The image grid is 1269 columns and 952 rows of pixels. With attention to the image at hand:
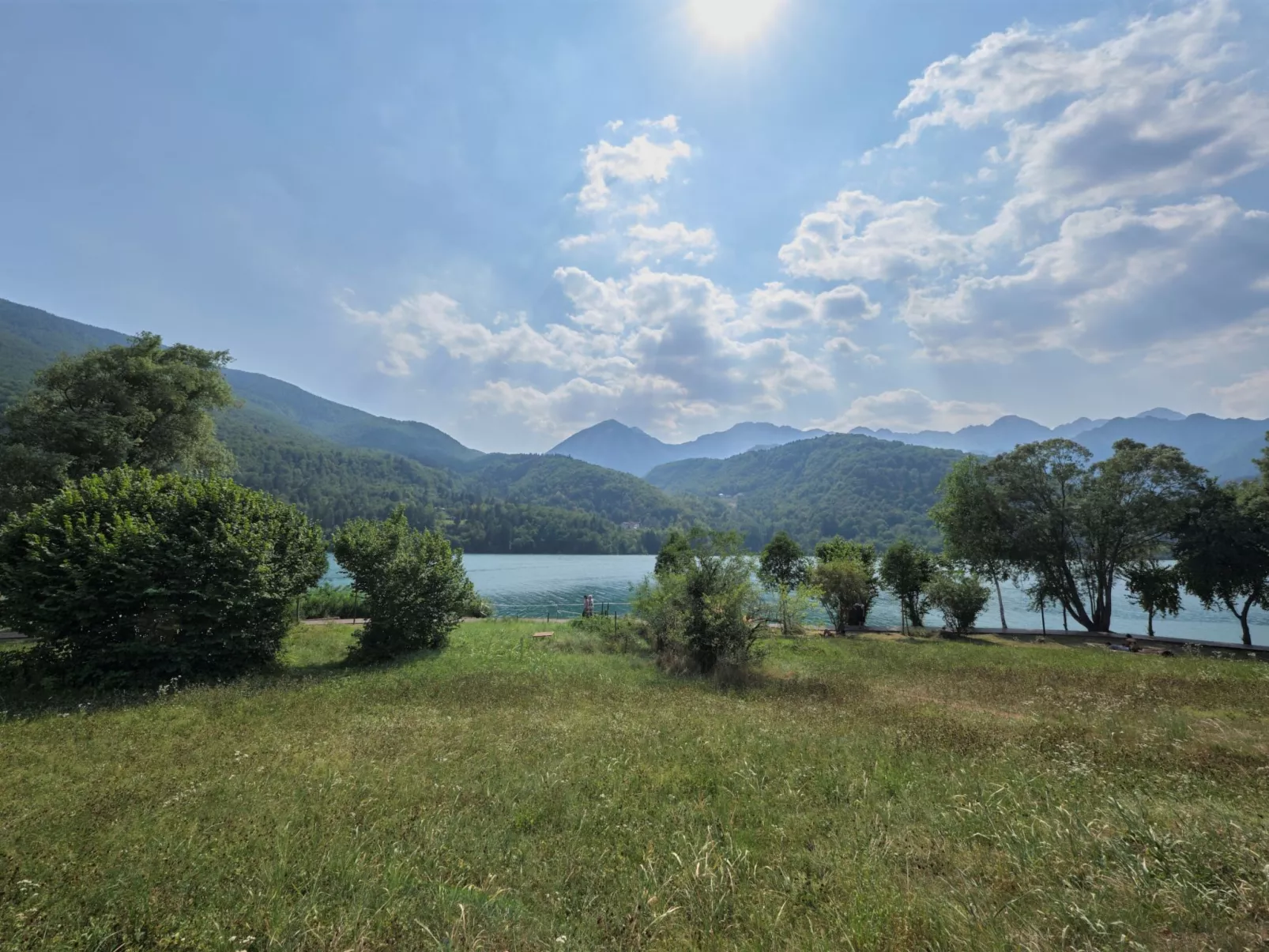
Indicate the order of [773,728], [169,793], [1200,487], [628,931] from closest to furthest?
[628,931]
[169,793]
[773,728]
[1200,487]

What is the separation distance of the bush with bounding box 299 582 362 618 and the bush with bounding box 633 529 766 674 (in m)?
24.3

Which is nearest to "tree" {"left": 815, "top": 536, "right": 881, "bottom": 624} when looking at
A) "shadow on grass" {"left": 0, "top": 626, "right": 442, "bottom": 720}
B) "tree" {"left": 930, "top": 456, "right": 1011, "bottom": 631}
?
"tree" {"left": 930, "top": 456, "right": 1011, "bottom": 631}

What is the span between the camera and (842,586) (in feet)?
117

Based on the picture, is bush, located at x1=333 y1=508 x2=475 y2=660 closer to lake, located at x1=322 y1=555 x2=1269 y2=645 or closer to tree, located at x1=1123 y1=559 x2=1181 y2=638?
lake, located at x1=322 y1=555 x2=1269 y2=645

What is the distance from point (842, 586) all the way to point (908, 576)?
6231 millimetres

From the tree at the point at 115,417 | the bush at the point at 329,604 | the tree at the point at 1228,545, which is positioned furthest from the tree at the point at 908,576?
the tree at the point at 115,417

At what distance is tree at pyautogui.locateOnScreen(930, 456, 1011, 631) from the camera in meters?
36.1

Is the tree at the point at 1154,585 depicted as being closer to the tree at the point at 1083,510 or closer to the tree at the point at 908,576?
the tree at the point at 1083,510

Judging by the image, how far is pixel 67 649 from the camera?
1363 cm

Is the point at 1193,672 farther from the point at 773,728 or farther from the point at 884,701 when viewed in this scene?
the point at 773,728

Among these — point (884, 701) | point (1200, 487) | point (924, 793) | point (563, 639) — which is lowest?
point (563, 639)

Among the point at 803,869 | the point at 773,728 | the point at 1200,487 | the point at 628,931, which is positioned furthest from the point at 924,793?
the point at 1200,487

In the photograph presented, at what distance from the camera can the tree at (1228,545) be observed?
27234mm

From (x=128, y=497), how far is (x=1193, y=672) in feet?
113
